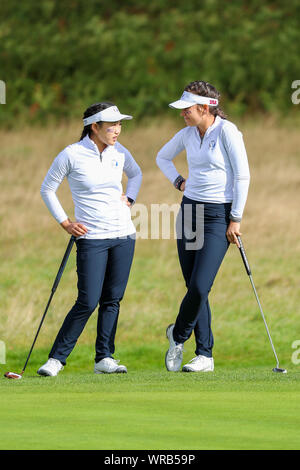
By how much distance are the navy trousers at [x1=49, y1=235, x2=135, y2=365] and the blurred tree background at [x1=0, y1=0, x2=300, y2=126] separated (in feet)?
92.6

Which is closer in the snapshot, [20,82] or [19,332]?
[19,332]

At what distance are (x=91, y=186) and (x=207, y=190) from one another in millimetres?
833

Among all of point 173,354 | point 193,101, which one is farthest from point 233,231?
point 173,354

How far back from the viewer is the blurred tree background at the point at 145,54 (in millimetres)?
39844

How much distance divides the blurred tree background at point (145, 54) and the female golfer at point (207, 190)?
2840 centimetres

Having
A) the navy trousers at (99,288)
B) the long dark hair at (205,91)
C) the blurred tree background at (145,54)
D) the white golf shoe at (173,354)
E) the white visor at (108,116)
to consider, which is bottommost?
the white golf shoe at (173,354)

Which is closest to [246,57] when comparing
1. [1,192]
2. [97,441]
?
[1,192]

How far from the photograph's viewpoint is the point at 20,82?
40.1 meters

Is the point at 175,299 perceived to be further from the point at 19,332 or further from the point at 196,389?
the point at 196,389

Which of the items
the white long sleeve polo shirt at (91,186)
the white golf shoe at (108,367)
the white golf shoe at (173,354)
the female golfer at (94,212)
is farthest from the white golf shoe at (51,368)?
the white long sleeve polo shirt at (91,186)

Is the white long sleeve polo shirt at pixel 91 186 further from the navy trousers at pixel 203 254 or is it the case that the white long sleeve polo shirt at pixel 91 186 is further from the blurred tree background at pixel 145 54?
the blurred tree background at pixel 145 54

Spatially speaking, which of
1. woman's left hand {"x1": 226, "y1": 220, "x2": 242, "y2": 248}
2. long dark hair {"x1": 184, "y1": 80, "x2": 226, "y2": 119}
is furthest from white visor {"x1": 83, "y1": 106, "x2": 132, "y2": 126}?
woman's left hand {"x1": 226, "y1": 220, "x2": 242, "y2": 248}

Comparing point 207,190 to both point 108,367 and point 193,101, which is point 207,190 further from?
point 108,367
